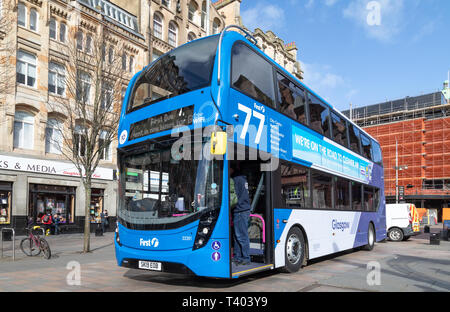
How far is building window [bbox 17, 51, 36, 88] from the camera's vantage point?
2133cm

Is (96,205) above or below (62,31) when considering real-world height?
below

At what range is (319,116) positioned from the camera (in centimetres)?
1077

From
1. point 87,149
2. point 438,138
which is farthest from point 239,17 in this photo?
point 438,138

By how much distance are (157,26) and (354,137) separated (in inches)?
894

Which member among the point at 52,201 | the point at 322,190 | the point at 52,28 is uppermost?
the point at 52,28

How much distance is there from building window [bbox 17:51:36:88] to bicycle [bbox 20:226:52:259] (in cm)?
1217

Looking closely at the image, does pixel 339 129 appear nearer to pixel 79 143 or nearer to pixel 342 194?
pixel 342 194

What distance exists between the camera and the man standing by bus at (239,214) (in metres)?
6.96

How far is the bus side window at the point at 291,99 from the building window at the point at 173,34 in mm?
24969

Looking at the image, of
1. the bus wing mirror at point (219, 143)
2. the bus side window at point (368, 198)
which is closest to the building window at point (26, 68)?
the bus side window at point (368, 198)

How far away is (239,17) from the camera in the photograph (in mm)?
41500

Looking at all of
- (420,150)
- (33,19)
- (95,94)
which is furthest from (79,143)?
(420,150)

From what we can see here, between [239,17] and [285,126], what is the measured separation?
117 ft

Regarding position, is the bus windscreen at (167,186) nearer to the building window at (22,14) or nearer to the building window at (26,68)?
the building window at (26,68)
